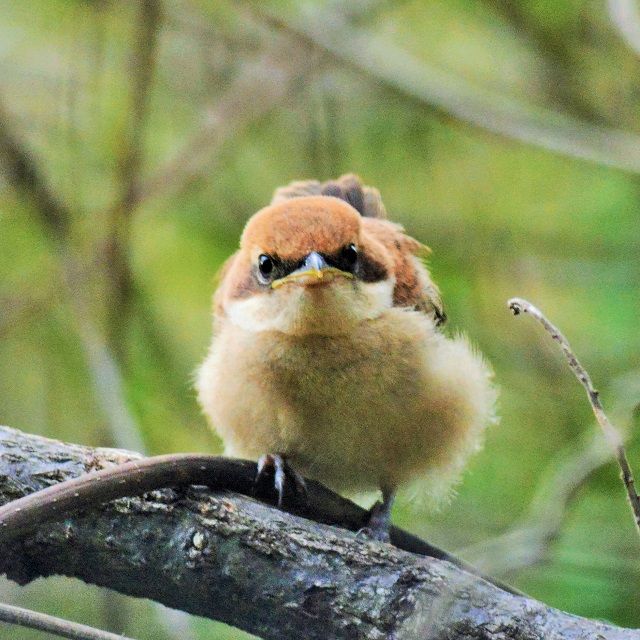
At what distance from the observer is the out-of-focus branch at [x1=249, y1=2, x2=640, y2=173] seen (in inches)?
197

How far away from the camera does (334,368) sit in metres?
3.45

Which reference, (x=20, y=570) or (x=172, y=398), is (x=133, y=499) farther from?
(x=172, y=398)

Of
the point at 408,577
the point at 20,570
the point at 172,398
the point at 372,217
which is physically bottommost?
the point at 20,570

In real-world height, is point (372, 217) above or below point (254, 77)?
below

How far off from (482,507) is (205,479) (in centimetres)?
230

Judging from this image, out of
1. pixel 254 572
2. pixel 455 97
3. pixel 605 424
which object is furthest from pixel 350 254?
pixel 455 97

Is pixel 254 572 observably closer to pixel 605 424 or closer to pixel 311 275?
pixel 605 424

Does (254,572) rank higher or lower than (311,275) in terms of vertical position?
lower

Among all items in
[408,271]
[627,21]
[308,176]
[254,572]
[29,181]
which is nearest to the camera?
[254,572]

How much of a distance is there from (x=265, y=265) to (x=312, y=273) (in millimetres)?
245

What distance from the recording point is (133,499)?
105 inches

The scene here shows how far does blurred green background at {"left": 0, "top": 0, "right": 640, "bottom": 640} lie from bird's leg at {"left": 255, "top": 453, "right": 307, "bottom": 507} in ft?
4.22

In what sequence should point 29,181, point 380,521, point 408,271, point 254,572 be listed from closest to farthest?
point 254,572
point 380,521
point 408,271
point 29,181

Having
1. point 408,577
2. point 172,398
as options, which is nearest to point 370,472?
point 408,577
